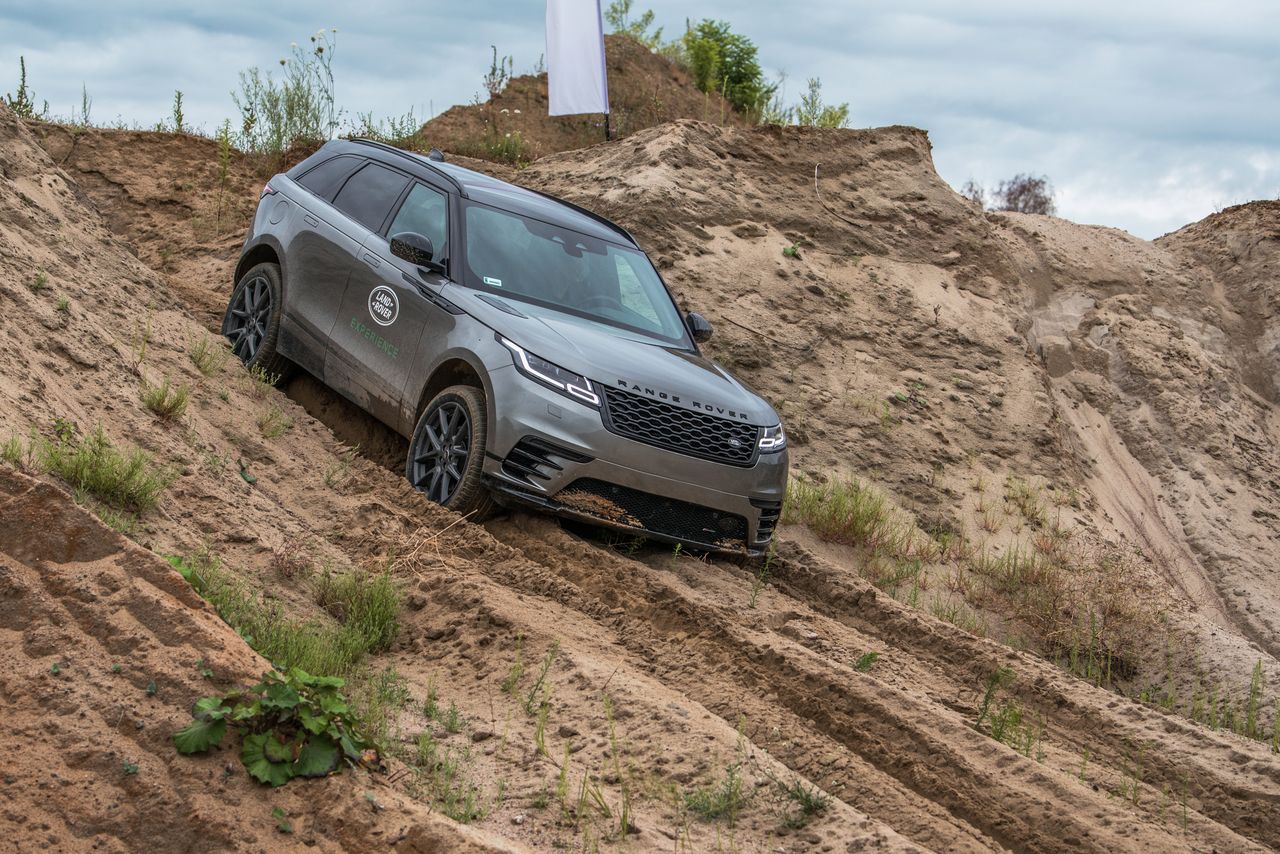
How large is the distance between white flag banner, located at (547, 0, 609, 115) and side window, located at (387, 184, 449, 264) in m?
8.86

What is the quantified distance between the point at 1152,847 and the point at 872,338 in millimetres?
9095

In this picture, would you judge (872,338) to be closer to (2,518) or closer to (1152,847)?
(1152,847)

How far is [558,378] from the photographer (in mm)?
7641

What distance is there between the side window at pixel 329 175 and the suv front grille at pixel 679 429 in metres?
3.51

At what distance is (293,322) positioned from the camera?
31.6 feet

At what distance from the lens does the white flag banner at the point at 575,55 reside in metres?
17.9

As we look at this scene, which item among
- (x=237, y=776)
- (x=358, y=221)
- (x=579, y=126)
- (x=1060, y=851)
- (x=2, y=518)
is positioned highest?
(x=579, y=126)

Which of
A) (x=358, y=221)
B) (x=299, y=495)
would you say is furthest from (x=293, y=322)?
(x=299, y=495)

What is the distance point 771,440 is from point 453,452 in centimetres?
192

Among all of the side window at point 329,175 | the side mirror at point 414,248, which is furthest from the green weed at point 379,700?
the side window at point 329,175

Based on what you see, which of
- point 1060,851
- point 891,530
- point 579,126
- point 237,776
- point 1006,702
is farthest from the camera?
point 579,126

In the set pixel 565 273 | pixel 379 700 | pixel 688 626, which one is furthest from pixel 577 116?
pixel 379 700

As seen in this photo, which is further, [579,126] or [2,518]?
[579,126]

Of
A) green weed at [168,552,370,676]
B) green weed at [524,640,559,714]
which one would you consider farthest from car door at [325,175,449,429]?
green weed at [524,640,559,714]
